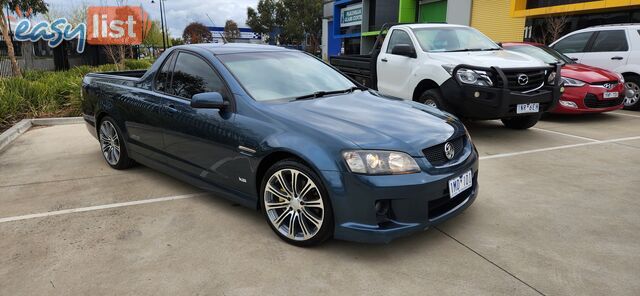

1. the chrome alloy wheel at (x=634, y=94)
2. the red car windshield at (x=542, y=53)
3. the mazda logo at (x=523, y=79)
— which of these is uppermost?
the red car windshield at (x=542, y=53)

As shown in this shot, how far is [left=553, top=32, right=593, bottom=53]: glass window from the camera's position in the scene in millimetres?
9695

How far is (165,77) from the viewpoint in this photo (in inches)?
175

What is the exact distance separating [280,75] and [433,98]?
3.27 meters

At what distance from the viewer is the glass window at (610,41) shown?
898 centimetres

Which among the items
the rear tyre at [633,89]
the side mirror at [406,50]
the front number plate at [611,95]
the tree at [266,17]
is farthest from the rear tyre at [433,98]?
the tree at [266,17]

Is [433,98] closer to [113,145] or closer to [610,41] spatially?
[113,145]

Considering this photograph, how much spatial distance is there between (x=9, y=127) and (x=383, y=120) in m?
7.59

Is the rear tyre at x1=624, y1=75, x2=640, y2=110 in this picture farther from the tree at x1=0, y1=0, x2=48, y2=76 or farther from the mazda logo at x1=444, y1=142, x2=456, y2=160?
the tree at x1=0, y1=0, x2=48, y2=76

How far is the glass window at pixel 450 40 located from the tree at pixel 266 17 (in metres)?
59.9

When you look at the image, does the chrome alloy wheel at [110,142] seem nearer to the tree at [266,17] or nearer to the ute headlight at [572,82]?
the ute headlight at [572,82]

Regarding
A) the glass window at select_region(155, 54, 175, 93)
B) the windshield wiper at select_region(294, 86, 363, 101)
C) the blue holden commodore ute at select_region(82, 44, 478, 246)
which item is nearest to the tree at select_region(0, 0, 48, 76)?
the glass window at select_region(155, 54, 175, 93)

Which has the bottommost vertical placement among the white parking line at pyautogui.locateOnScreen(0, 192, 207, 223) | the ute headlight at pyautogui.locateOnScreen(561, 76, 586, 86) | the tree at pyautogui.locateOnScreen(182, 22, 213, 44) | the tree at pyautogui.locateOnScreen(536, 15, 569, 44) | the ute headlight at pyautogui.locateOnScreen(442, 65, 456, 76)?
the white parking line at pyautogui.locateOnScreen(0, 192, 207, 223)

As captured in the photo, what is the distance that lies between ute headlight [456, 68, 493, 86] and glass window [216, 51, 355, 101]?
2.24 meters

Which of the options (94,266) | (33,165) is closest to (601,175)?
(94,266)
